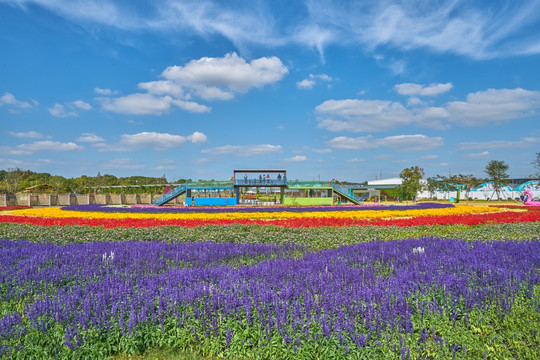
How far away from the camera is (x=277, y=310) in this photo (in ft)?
14.8

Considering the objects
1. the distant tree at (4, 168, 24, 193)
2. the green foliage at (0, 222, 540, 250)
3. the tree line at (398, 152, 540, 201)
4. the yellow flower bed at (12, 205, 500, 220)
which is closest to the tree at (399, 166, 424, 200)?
the tree line at (398, 152, 540, 201)

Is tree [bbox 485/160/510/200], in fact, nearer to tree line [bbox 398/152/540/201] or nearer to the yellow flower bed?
tree line [bbox 398/152/540/201]

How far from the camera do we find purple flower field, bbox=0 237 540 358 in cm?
420

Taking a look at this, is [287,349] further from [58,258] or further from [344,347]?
[58,258]

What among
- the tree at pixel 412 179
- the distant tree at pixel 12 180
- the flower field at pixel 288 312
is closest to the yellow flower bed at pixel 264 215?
the flower field at pixel 288 312

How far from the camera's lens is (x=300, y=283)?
5.56 m

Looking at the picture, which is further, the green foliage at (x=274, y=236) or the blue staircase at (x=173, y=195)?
the blue staircase at (x=173, y=195)

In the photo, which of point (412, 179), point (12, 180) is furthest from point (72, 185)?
point (412, 179)

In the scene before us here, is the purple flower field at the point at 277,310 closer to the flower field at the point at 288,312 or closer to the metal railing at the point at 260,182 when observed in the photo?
the flower field at the point at 288,312

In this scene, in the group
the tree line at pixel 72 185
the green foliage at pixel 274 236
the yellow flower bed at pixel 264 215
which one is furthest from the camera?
the tree line at pixel 72 185

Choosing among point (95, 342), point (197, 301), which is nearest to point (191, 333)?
point (197, 301)

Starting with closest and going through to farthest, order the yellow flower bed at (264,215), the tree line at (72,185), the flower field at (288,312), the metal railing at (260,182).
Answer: the flower field at (288,312)
the yellow flower bed at (264,215)
the metal railing at (260,182)
the tree line at (72,185)

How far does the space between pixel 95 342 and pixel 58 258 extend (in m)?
4.62

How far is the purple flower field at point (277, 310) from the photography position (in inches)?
165
